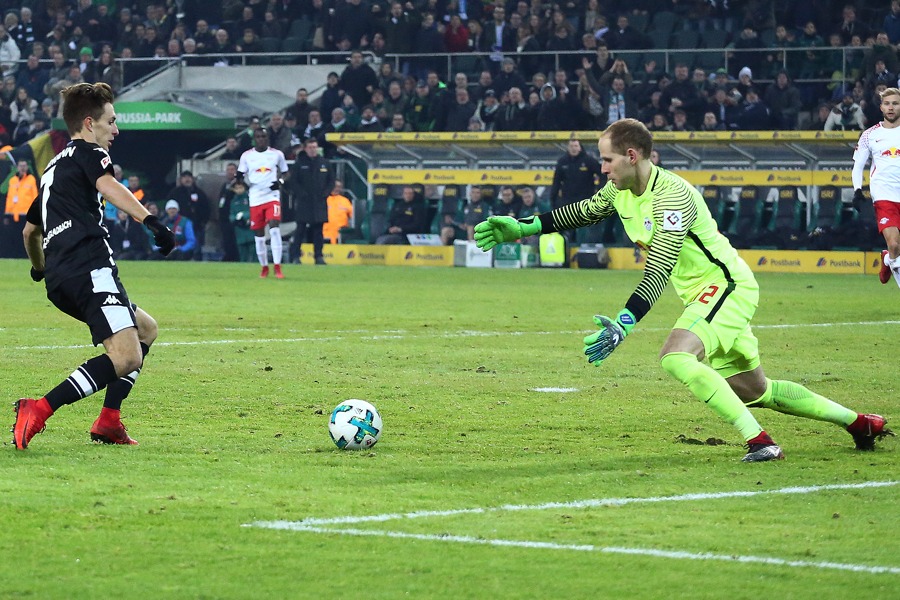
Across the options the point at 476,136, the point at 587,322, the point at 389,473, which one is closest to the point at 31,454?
the point at 389,473

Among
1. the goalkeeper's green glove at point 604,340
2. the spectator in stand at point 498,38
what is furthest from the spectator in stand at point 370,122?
the goalkeeper's green glove at point 604,340

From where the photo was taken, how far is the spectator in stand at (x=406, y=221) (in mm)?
29766

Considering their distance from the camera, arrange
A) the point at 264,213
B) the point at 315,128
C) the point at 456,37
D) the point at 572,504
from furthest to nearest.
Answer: the point at 456,37, the point at 315,128, the point at 264,213, the point at 572,504

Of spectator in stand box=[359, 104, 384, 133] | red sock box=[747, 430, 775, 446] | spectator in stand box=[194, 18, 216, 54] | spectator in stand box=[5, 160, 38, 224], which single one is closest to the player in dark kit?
red sock box=[747, 430, 775, 446]

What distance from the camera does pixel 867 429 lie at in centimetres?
730

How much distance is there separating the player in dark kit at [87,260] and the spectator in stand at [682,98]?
21.4 metres

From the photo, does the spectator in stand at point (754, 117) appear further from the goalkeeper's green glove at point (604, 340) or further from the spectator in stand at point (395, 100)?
the goalkeeper's green glove at point (604, 340)

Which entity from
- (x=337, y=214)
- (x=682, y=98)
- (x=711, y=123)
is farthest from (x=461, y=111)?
(x=711, y=123)

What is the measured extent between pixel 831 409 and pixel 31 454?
3745mm

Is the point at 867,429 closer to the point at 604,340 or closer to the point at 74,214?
the point at 604,340

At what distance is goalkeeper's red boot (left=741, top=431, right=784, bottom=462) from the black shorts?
2.90m

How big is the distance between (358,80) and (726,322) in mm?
24812

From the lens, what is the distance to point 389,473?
21.4ft

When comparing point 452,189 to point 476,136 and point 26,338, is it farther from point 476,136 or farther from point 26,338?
point 26,338
